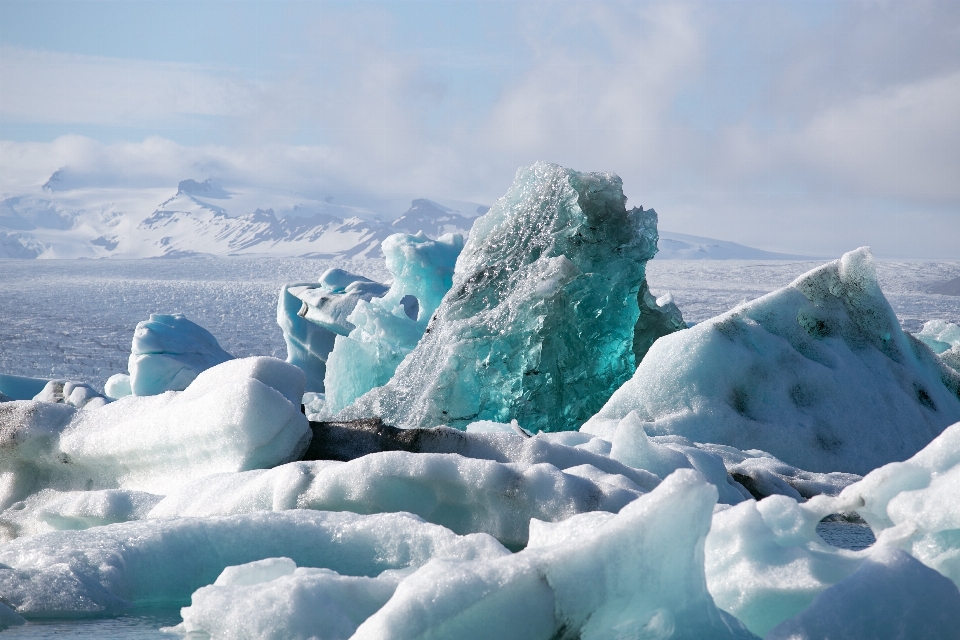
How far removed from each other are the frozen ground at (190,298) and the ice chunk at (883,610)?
1327 centimetres

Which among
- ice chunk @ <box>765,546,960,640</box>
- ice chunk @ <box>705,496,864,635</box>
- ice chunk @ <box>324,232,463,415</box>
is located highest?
ice chunk @ <box>765,546,960,640</box>

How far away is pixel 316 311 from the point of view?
9.93m

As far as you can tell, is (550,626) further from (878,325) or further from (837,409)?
(878,325)

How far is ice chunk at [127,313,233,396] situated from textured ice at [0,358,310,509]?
223 inches

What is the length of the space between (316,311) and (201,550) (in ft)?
24.9

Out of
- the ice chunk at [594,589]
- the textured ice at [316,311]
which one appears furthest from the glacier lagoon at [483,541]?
the textured ice at [316,311]

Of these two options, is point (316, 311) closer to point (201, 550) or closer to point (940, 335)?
point (940, 335)

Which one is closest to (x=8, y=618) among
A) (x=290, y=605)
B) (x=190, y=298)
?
(x=290, y=605)

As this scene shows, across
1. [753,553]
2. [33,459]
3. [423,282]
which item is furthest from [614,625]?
[423,282]

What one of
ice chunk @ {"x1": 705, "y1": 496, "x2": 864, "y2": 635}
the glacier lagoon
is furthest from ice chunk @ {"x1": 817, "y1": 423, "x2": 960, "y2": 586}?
ice chunk @ {"x1": 705, "y1": 496, "x2": 864, "y2": 635}

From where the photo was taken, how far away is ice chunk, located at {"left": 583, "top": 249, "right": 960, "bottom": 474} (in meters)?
4.83

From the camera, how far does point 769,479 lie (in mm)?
3758

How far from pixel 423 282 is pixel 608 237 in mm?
3449

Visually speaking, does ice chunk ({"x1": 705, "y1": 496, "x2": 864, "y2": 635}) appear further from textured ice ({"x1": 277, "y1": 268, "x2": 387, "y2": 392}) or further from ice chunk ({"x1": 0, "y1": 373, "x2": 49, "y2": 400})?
ice chunk ({"x1": 0, "y1": 373, "x2": 49, "y2": 400})
